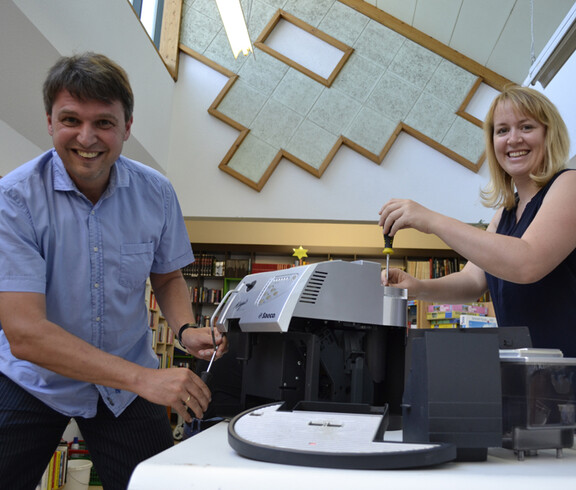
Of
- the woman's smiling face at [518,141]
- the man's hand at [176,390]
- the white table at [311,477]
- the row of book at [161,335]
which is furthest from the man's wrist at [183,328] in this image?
the row of book at [161,335]

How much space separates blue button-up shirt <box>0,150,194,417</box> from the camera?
115 cm

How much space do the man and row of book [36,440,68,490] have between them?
8.82ft

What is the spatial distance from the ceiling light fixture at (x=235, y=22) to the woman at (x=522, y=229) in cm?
390

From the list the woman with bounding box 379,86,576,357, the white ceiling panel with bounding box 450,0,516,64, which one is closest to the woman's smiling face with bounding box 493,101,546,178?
the woman with bounding box 379,86,576,357

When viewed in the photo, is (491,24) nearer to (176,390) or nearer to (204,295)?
(204,295)

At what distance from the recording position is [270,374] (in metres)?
1.11

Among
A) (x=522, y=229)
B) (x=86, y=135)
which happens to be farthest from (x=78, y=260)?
(x=522, y=229)

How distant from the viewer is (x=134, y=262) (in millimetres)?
1328

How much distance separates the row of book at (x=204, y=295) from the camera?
292 inches

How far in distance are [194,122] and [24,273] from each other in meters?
6.47

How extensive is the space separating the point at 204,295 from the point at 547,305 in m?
6.54

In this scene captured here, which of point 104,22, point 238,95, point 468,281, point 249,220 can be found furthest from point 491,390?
point 238,95

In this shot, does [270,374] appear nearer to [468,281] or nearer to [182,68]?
[468,281]

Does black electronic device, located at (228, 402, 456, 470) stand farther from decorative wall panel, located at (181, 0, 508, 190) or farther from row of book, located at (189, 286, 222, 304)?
row of book, located at (189, 286, 222, 304)
